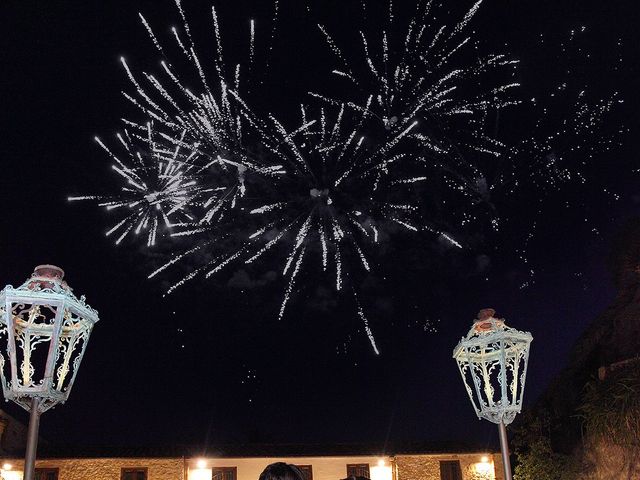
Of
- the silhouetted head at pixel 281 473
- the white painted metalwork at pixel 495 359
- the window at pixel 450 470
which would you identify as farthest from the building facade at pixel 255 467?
the silhouetted head at pixel 281 473

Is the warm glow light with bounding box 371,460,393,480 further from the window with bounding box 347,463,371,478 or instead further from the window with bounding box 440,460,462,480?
the window with bounding box 440,460,462,480

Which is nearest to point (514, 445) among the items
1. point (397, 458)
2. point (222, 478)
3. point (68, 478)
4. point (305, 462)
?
point (397, 458)

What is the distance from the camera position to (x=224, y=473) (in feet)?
71.1

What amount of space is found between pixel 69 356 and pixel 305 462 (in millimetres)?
16768

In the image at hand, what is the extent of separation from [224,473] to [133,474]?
2869 millimetres

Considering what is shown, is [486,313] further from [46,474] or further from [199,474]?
[46,474]

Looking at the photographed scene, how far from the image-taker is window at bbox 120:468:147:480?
20.8 metres

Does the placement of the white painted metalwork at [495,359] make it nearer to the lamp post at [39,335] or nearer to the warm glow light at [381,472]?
the lamp post at [39,335]

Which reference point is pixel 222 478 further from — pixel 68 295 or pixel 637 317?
pixel 68 295

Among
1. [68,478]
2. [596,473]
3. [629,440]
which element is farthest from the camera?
[68,478]

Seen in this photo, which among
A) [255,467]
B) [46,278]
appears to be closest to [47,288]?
[46,278]

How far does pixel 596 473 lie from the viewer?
17.1m

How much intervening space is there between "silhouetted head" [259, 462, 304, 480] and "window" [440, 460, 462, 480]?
67.2 ft

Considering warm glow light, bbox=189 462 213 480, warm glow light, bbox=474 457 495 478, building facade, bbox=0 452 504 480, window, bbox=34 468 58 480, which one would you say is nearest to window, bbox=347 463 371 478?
building facade, bbox=0 452 504 480
